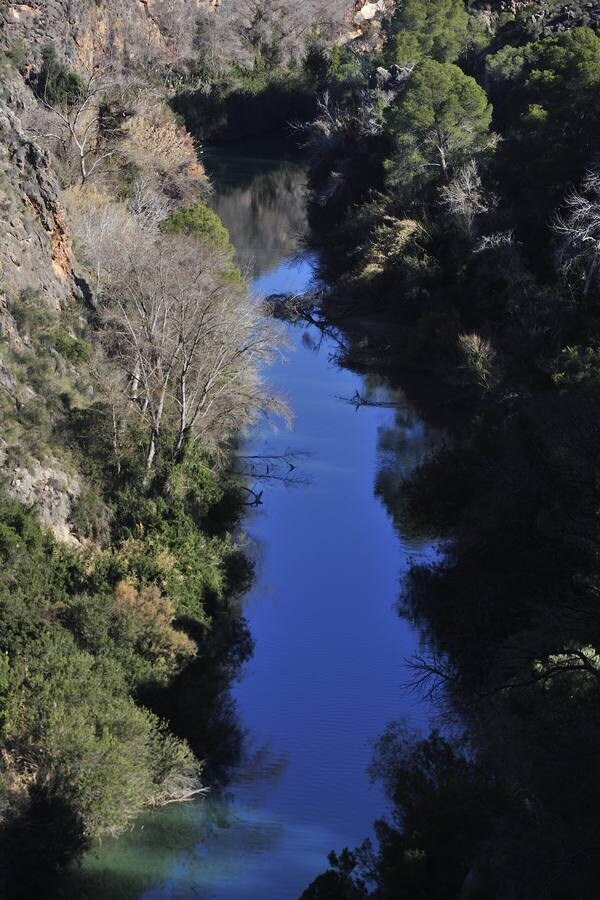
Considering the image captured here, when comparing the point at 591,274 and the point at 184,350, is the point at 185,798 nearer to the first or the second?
the point at 184,350

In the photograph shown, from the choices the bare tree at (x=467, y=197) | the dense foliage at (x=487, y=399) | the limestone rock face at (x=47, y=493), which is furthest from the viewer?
the bare tree at (x=467, y=197)

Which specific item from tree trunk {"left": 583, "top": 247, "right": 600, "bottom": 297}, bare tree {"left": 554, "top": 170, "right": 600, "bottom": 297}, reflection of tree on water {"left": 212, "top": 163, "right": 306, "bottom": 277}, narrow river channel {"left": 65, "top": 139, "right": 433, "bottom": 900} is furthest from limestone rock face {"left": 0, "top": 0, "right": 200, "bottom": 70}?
tree trunk {"left": 583, "top": 247, "right": 600, "bottom": 297}

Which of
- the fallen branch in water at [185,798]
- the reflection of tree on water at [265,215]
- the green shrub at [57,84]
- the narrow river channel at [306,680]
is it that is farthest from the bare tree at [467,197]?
the fallen branch in water at [185,798]

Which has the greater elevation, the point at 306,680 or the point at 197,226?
the point at 197,226

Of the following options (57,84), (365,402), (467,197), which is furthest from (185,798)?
(57,84)

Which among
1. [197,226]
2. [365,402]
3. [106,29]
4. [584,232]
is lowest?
[584,232]

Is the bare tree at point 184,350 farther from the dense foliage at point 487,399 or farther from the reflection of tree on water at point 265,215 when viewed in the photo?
the reflection of tree on water at point 265,215

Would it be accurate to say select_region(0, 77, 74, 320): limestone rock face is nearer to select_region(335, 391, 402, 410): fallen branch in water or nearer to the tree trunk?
select_region(335, 391, 402, 410): fallen branch in water
